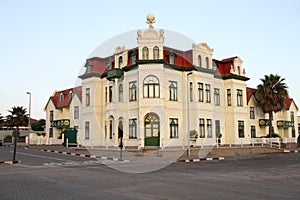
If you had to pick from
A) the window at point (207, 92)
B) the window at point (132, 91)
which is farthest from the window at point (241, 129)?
the window at point (132, 91)

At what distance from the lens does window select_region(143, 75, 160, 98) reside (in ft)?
95.1

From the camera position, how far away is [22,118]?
6706cm

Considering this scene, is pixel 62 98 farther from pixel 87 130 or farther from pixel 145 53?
pixel 145 53

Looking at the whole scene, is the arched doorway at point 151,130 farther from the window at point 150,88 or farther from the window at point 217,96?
the window at point 217,96

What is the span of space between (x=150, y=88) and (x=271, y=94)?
762 inches

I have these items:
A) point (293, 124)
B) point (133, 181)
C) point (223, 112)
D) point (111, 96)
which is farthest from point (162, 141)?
point (293, 124)

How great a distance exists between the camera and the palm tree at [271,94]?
40.2 meters

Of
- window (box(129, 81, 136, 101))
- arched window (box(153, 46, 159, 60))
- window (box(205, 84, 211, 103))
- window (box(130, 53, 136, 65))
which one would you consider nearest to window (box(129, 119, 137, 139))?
window (box(129, 81, 136, 101))

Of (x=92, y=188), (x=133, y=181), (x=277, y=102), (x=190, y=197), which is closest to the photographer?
(x=190, y=197)

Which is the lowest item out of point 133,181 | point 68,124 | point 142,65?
point 133,181

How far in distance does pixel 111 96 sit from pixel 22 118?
141 feet

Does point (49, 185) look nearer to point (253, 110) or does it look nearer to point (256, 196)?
point (256, 196)

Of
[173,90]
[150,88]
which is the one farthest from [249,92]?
[150,88]

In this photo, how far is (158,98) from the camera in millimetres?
28875
